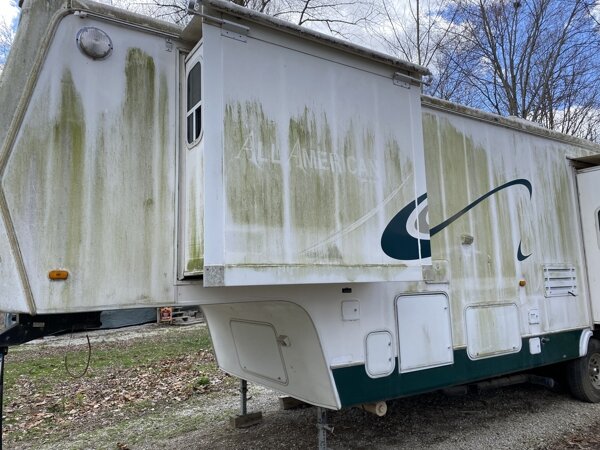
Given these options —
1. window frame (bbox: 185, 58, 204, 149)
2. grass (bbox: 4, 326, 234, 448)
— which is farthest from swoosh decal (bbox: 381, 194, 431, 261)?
grass (bbox: 4, 326, 234, 448)

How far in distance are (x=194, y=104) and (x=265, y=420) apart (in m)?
3.96

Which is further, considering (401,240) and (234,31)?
(401,240)

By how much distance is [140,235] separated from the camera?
2.90 metres

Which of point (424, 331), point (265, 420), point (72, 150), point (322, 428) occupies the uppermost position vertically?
point (72, 150)

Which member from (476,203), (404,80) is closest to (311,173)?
(404,80)

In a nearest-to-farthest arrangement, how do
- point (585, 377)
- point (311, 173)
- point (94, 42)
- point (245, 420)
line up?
point (94, 42) → point (311, 173) → point (245, 420) → point (585, 377)

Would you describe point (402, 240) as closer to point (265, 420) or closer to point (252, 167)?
point (252, 167)

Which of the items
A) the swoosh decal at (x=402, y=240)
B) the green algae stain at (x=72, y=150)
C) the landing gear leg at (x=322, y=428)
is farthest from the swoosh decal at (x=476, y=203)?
the green algae stain at (x=72, y=150)

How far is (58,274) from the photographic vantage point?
2619mm

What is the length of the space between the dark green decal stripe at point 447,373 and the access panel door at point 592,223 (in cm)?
60

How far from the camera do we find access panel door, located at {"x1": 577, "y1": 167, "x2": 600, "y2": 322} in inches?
222

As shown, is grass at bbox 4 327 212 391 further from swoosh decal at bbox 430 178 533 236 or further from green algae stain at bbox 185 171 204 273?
green algae stain at bbox 185 171 204 273

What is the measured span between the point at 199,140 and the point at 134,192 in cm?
51

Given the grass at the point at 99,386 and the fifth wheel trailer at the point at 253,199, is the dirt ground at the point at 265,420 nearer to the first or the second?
the grass at the point at 99,386
